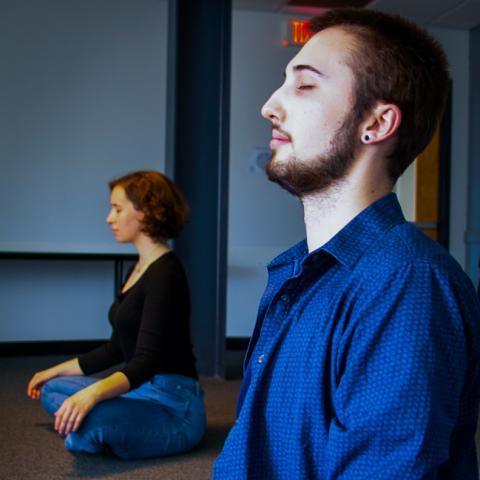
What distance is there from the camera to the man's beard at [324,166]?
→ 92 cm

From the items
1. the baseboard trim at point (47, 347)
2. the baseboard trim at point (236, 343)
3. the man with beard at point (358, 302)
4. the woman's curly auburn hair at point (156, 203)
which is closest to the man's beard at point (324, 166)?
the man with beard at point (358, 302)

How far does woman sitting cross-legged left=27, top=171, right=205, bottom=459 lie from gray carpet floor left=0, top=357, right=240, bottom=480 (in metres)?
0.05

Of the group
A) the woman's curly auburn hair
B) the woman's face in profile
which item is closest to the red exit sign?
the woman's curly auburn hair

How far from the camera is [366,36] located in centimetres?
95

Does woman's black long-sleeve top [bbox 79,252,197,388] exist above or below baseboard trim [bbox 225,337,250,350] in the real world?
above

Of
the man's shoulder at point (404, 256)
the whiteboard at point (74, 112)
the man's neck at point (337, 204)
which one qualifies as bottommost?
the man's shoulder at point (404, 256)

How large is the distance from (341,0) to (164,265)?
317 cm

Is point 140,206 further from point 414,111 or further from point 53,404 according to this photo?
point 414,111

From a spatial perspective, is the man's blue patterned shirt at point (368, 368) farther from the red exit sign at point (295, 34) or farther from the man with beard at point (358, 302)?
the red exit sign at point (295, 34)

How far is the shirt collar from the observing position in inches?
34.4

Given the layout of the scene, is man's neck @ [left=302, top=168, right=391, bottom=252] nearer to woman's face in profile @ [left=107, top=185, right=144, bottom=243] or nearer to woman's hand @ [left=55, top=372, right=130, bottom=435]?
woman's hand @ [left=55, top=372, right=130, bottom=435]

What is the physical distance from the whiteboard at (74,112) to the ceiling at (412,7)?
0.75m

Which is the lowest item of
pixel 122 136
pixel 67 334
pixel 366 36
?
pixel 67 334

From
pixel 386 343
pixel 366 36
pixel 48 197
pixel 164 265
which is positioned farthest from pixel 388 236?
pixel 48 197
